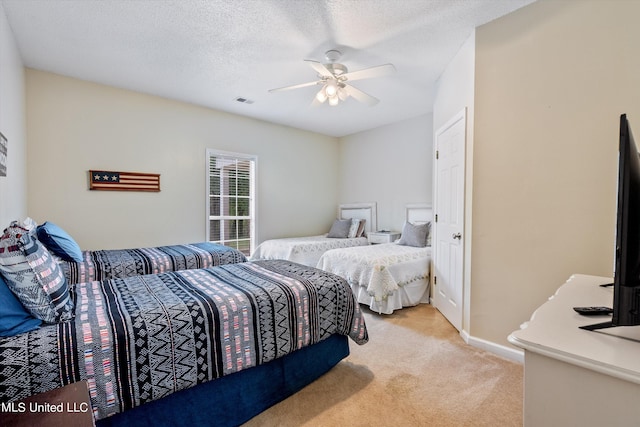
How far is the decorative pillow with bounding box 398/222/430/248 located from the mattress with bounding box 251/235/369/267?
1.12m

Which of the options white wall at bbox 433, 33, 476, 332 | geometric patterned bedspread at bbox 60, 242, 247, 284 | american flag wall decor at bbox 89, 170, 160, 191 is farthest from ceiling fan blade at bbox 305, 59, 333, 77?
american flag wall decor at bbox 89, 170, 160, 191

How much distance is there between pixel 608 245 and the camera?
6.27 ft

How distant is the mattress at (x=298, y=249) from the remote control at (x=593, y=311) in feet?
12.0

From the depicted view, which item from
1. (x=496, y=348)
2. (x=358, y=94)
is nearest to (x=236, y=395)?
(x=496, y=348)

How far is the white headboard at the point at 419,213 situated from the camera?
461 cm

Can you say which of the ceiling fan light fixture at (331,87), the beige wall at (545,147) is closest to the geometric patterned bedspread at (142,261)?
the ceiling fan light fixture at (331,87)

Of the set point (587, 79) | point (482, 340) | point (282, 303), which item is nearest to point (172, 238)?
point (282, 303)

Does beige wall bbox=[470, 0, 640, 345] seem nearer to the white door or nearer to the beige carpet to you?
the white door

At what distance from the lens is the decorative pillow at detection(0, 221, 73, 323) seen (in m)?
1.27

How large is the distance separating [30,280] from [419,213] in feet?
15.0

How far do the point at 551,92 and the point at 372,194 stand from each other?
12.0 feet

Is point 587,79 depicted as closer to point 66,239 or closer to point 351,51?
point 351,51

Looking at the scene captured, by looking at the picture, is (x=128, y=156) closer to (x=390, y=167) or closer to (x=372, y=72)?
(x=372, y=72)

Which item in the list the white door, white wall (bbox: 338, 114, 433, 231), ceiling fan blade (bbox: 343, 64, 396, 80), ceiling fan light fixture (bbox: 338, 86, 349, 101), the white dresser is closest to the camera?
the white dresser
